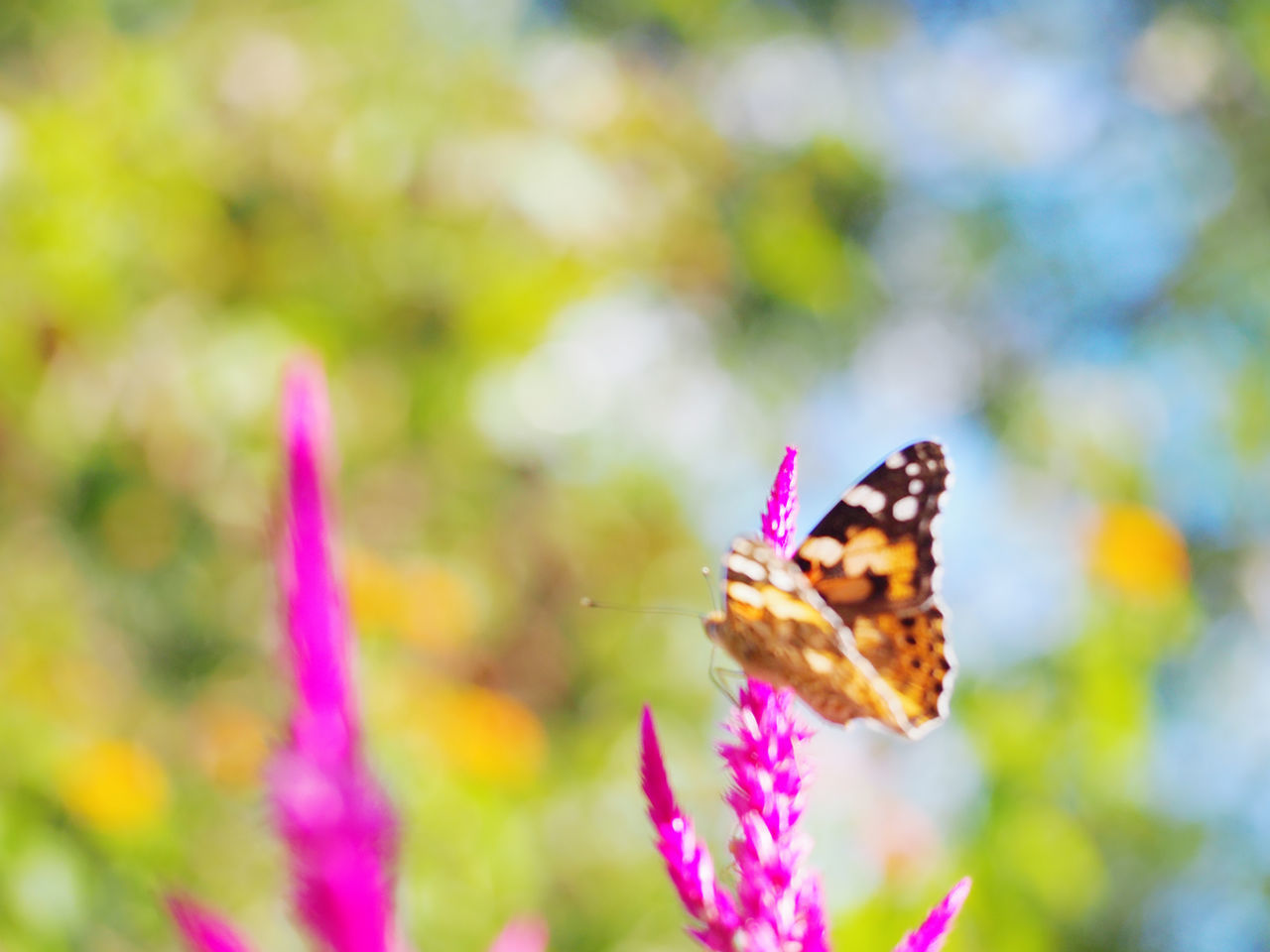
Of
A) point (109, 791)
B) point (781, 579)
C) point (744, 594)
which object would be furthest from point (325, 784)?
point (109, 791)

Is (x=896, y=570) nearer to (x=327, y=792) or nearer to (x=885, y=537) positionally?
(x=885, y=537)

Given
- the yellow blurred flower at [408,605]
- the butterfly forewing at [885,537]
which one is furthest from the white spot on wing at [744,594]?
the yellow blurred flower at [408,605]

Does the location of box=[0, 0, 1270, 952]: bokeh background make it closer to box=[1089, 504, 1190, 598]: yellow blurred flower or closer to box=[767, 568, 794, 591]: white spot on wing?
box=[1089, 504, 1190, 598]: yellow blurred flower

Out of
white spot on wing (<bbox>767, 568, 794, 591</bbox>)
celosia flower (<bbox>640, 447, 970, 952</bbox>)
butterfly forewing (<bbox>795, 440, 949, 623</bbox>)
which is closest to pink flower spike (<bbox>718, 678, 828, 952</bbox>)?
celosia flower (<bbox>640, 447, 970, 952</bbox>)

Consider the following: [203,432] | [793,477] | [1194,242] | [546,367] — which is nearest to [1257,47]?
[1194,242]

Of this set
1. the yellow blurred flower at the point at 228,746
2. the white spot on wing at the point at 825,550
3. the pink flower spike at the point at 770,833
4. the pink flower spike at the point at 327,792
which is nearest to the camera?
the pink flower spike at the point at 327,792

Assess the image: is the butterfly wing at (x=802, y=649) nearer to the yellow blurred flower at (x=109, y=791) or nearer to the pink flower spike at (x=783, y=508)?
the pink flower spike at (x=783, y=508)

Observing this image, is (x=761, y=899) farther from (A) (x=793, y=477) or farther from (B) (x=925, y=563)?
(B) (x=925, y=563)
